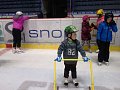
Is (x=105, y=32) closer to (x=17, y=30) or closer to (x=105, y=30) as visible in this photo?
(x=105, y=30)

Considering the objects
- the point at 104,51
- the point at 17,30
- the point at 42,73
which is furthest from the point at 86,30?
the point at 42,73

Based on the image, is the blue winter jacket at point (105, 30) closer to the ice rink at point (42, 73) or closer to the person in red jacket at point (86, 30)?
the ice rink at point (42, 73)

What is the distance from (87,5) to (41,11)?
7.81 feet

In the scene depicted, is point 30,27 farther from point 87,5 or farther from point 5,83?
point 87,5

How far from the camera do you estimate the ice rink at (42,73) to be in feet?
14.4

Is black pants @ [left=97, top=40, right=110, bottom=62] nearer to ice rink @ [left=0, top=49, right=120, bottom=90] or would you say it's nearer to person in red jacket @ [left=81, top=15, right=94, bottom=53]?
ice rink @ [left=0, top=49, right=120, bottom=90]

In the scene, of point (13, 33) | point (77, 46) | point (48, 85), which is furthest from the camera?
point (13, 33)

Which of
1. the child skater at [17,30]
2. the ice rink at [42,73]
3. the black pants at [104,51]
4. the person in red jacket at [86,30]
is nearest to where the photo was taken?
the ice rink at [42,73]

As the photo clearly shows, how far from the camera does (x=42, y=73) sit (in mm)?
5082

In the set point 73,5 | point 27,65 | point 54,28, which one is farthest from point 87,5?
point 27,65

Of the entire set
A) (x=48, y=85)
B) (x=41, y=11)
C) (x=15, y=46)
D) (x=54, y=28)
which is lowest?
(x=48, y=85)

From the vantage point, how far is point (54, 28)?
7.14 m

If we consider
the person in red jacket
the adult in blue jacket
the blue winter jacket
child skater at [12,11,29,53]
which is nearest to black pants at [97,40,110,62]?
the adult in blue jacket

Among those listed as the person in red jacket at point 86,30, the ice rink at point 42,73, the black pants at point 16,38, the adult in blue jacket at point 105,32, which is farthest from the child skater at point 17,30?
the adult in blue jacket at point 105,32
